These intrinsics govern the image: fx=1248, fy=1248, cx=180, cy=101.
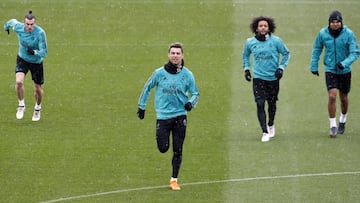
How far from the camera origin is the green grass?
65.2ft

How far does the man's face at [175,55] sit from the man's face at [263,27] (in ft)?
11.4

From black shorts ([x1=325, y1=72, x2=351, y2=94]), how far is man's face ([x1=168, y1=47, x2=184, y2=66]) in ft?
14.3

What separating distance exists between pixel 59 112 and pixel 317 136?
5492mm

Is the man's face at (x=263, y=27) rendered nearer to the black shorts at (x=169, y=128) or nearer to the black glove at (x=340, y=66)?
the black glove at (x=340, y=66)

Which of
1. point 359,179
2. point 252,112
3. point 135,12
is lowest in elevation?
point 359,179

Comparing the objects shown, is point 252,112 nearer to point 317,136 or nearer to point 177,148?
point 317,136

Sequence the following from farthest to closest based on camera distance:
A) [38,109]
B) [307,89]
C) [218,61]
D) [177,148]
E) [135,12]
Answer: [135,12]
[218,61]
[307,89]
[38,109]
[177,148]

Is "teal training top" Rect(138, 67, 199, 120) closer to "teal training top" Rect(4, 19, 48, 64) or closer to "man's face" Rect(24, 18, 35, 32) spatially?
"teal training top" Rect(4, 19, 48, 64)

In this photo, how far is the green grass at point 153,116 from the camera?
65.2ft

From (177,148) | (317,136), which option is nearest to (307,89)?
(317,136)

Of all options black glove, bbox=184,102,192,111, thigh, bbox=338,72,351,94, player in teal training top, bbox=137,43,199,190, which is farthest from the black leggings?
thigh, bbox=338,72,351,94

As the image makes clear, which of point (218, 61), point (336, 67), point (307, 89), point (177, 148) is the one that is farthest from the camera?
point (218, 61)

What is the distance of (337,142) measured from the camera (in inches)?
890

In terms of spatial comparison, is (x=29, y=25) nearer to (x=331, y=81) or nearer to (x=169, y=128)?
(x=169, y=128)
